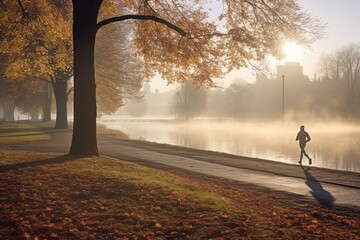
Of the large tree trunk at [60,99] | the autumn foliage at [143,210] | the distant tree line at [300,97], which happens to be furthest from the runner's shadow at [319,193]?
the distant tree line at [300,97]

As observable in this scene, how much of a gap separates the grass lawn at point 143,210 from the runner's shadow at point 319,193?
457mm

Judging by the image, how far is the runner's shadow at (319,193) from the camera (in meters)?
10.1

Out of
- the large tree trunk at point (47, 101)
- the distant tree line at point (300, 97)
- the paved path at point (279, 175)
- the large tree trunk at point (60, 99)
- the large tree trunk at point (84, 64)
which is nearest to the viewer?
the paved path at point (279, 175)

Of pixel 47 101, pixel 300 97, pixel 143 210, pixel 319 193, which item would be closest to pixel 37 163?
pixel 143 210

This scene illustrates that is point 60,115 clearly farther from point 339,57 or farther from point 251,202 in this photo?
point 339,57

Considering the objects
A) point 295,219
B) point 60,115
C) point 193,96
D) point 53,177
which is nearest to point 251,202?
point 295,219

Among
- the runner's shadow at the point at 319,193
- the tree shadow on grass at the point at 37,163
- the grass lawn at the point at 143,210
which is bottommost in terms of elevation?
the runner's shadow at the point at 319,193

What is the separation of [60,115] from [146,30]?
79.1 ft

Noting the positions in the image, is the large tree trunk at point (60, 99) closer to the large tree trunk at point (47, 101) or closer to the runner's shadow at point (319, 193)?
the large tree trunk at point (47, 101)

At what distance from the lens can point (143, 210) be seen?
26.7 feet

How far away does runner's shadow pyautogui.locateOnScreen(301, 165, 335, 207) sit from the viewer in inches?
396

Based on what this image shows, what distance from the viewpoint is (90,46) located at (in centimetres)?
1391

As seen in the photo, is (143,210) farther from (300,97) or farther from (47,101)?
(300,97)

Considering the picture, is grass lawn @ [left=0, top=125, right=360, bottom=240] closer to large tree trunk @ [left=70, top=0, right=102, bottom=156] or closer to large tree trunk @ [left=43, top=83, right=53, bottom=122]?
large tree trunk @ [left=70, top=0, right=102, bottom=156]
